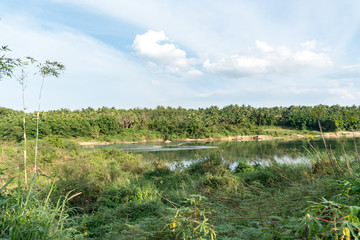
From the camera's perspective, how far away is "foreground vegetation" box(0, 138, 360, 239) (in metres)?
2.02

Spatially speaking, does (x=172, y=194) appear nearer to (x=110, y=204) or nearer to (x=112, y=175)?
(x=110, y=204)

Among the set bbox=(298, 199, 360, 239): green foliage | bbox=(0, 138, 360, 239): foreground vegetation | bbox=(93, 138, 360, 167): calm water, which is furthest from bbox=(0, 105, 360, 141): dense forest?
bbox=(298, 199, 360, 239): green foliage

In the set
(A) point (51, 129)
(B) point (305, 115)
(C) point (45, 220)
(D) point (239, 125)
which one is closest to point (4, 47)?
(C) point (45, 220)

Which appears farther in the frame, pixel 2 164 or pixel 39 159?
pixel 39 159

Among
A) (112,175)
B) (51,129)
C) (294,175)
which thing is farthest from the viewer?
(51,129)

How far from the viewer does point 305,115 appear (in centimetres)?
6381

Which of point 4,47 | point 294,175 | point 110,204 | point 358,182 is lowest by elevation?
point 110,204

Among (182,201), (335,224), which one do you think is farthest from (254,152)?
(335,224)

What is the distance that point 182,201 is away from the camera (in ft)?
7.18

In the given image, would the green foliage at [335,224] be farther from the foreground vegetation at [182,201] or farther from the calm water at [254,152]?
the calm water at [254,152]

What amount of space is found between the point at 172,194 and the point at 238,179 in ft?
5.88

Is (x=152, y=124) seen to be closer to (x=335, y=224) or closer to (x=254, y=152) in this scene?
(x=254, y=152)

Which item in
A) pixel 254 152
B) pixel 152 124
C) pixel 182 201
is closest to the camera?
pixel 182 201

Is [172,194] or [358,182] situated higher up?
[358,182]
